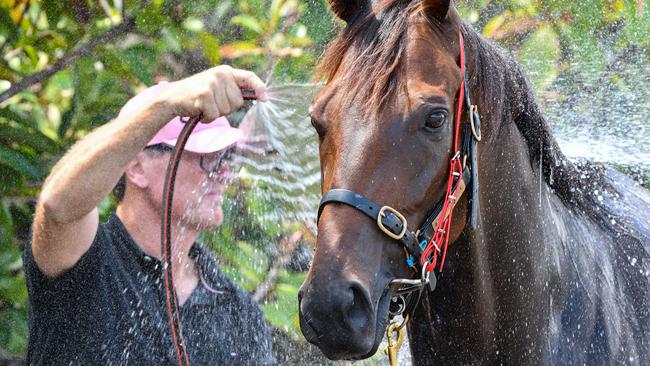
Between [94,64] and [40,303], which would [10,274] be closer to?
[94,64]

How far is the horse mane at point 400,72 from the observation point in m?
2.00

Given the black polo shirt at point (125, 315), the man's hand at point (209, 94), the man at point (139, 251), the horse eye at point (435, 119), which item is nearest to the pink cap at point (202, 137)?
the man at point (139, 251)

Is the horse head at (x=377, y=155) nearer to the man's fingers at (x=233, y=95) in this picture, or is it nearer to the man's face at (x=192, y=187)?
the man's fingers at (x=233, y=95)

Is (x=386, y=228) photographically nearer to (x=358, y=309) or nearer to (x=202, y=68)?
(x=358, y=309)

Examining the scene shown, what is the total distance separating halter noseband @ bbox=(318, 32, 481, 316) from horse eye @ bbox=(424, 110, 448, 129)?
0.07 meters

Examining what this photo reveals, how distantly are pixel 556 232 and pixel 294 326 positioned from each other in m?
1.52

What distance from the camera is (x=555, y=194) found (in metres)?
2.58

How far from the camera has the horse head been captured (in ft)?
5.98

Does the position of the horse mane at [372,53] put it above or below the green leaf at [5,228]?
above

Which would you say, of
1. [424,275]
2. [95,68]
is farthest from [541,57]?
[424,275]

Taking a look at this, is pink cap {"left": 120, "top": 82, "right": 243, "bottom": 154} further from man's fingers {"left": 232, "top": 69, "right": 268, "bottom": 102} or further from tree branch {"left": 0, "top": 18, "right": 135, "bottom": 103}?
tree branch {"left": 0, "top": 18, "right": 135, "bottom": 103}

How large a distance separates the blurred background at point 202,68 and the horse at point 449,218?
3.97ft

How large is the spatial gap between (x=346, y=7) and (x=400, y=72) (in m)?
0.32

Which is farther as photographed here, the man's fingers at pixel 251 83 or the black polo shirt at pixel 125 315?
the black polo shirt at pixel 125 315
